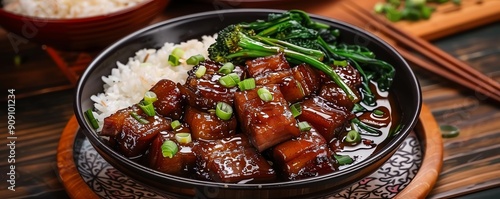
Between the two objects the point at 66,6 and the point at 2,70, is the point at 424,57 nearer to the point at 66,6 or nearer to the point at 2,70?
the point at 66,6

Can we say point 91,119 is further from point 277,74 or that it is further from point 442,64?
point 442,64

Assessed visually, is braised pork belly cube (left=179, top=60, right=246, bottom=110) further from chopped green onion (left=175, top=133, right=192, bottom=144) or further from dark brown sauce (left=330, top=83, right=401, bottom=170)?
dark brown sauce (left=330, top=83, right=401, bottom=170)

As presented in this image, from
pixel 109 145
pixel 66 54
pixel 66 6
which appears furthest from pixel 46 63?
pixel 109 145

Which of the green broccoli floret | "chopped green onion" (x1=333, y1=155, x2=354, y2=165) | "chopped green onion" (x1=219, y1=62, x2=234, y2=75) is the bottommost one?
"chopped green onion" (x1=333, y1=155, x2=354, y2=165)

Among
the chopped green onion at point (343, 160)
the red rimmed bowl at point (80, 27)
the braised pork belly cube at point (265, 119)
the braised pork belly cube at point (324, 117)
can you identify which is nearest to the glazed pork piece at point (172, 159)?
the braised pork belly cube at point (265, 119)

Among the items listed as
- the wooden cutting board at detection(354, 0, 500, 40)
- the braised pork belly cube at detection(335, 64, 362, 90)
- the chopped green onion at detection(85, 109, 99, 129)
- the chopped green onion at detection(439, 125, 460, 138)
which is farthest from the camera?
the wooden cutting board at detection(354, 0, 500, 40)

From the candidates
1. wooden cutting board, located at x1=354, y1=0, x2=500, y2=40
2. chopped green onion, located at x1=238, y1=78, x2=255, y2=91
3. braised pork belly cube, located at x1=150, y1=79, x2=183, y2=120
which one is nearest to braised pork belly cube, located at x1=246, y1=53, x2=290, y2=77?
chopped green onion, located at x1=238, y1=78, x2=255, y2=91

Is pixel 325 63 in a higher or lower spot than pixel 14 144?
higher
